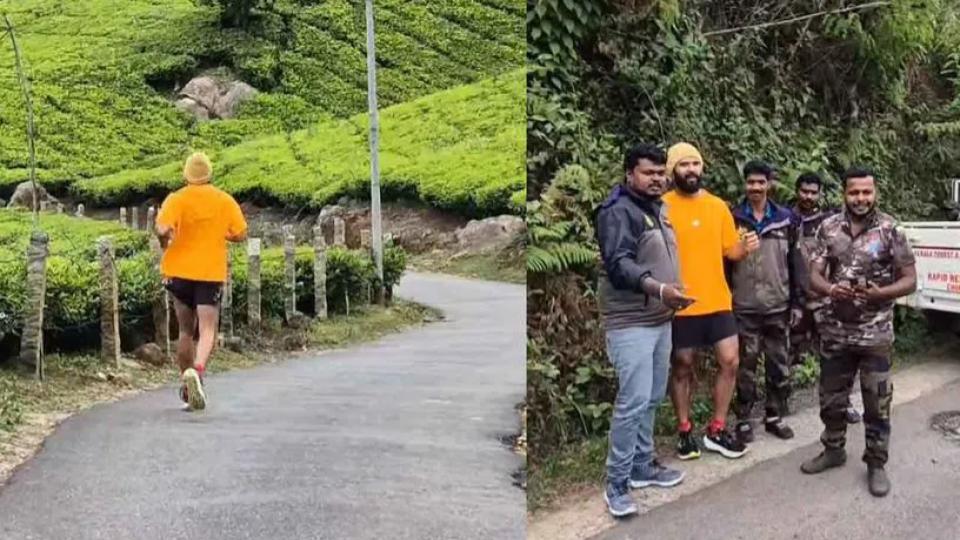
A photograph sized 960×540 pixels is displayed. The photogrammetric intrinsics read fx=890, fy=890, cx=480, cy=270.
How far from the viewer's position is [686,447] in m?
1.39

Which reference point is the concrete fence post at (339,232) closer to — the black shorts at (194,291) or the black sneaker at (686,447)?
the black shorts at (194,291)

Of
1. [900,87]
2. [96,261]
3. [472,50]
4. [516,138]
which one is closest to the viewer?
[96,261]

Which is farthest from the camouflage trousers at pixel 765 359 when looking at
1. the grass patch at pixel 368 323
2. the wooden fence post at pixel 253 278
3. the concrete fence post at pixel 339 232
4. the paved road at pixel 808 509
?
the wooden fence post at pixel 253 278

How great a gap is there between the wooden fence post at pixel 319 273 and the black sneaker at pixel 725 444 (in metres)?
0.63

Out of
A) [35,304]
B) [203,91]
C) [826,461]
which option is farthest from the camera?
[826,461]

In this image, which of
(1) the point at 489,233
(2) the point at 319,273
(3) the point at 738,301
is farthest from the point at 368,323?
(3) the point at 738,301

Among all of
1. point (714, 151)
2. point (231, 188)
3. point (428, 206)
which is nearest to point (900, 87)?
point (714, 151)

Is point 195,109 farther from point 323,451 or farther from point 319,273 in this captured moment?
point 323,451

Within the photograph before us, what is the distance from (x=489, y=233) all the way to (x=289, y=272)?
Answer: 0.28 metres

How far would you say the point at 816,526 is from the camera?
4.48 ft

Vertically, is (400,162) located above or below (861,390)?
above

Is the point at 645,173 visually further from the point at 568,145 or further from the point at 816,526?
the point at 816,526

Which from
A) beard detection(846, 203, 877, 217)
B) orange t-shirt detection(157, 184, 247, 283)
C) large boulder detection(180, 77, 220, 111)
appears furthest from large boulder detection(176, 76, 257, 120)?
beard detection(846, 203, 877, 217)

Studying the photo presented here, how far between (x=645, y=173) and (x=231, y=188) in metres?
0.55
